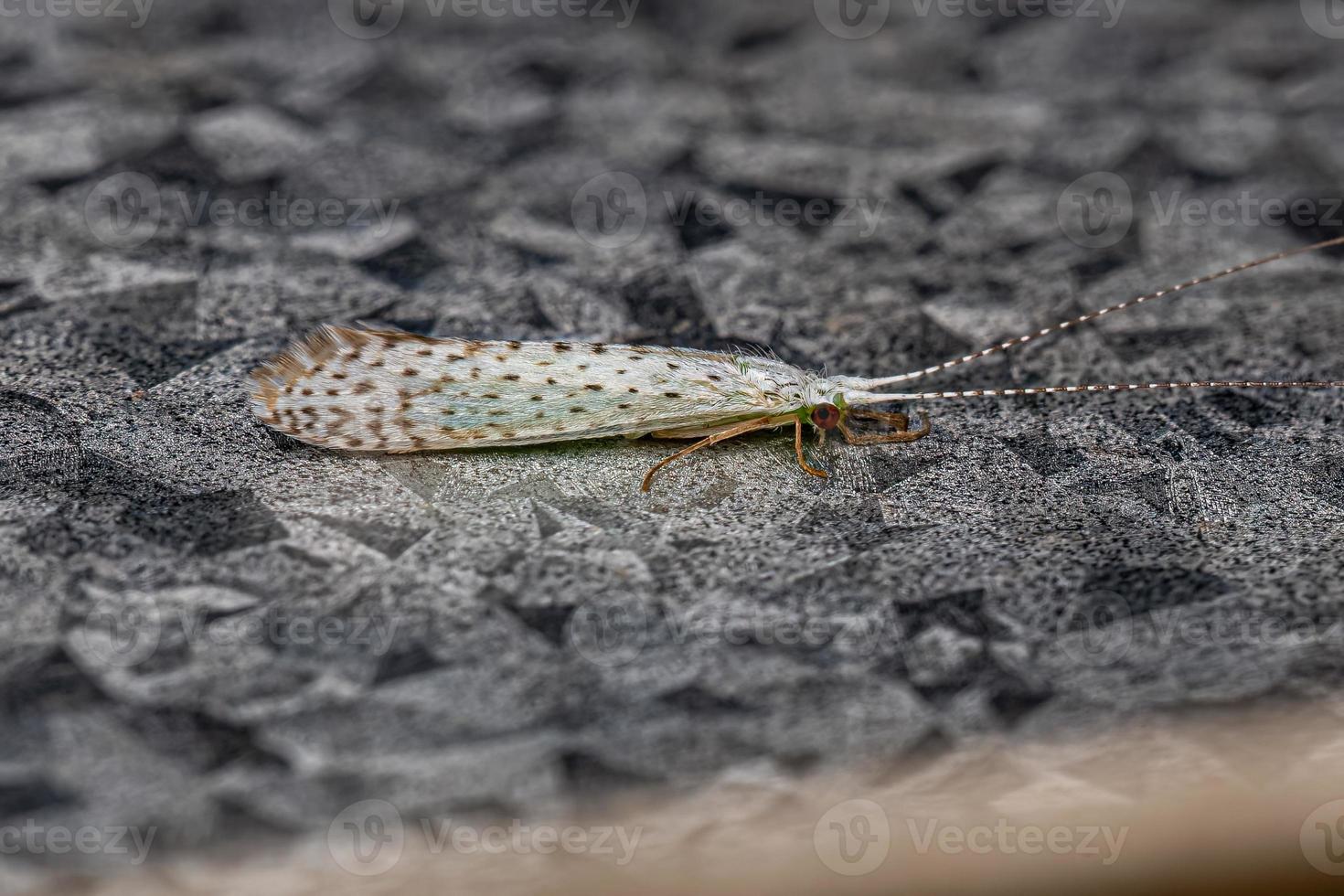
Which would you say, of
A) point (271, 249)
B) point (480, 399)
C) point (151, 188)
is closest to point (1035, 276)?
point (480, 399)

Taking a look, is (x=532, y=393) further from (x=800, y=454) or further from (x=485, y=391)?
(x=800, y=454)

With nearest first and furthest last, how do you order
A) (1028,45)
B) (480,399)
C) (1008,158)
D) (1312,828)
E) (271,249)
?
(1312,828) < (480,399) < (271,249) < (1008,158) < (1028,45)

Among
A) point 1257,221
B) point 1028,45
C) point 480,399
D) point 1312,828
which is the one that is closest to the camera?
point 1312,828

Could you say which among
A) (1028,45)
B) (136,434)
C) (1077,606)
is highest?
(1028,45)

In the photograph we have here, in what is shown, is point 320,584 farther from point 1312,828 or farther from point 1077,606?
point 1312,828

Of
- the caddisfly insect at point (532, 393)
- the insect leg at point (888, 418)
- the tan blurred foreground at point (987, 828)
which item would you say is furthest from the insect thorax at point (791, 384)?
the tan blurred foreground at point (987, 828)

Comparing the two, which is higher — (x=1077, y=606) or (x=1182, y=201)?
(x=1182, y=201)

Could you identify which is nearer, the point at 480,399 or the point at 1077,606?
the point at 1077,606
